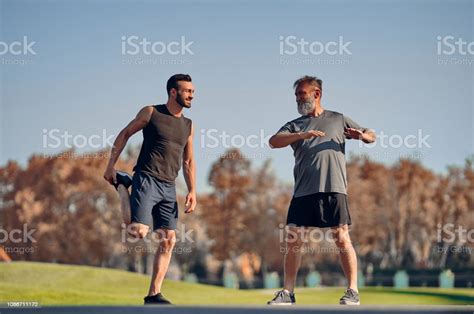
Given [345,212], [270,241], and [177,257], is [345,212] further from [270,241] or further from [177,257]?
[177,257]

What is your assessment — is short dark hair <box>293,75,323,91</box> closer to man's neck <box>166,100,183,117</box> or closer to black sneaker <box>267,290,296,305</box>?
man's neck <box>166,100,183,117</box>

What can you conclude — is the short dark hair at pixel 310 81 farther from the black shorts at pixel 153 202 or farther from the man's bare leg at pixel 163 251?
the man's bare leg at pixel 163 251

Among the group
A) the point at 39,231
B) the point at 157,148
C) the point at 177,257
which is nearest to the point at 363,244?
the point at 177,257

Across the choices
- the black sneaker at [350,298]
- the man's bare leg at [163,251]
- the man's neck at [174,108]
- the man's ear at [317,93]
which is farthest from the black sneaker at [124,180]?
the black sneaker at [350,298]

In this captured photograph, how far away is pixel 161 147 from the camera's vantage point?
920cm

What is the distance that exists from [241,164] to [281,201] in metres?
3.75

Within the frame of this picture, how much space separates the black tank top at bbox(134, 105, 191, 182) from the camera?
919cm

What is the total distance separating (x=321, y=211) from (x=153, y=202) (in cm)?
175

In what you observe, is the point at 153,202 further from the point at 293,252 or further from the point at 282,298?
the point at 282,298

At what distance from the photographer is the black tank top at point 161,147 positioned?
919cm

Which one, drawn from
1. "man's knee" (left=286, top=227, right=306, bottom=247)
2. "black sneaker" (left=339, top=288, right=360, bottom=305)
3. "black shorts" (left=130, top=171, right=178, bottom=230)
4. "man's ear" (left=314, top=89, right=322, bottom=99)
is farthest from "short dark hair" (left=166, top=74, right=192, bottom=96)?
"black sneaker" (left=339, top=288, right=360, bottom=305)

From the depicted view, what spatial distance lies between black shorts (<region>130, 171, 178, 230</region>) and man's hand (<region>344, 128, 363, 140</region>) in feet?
6.21

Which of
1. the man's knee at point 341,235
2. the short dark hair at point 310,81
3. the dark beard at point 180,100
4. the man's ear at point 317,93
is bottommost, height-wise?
the man's knee at point 341,235

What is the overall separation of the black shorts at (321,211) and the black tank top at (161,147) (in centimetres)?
140
